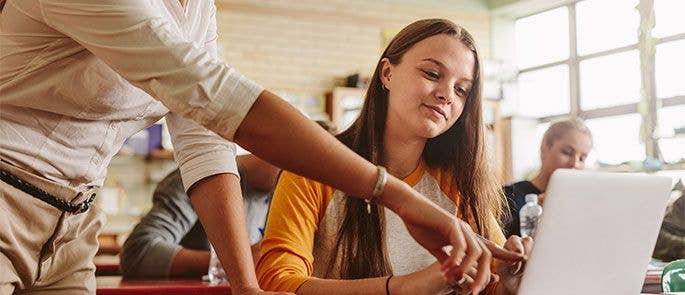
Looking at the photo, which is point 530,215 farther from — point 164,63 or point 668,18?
point 668,18

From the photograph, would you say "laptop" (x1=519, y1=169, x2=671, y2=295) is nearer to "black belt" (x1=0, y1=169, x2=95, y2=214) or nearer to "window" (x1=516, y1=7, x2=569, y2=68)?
"black belt" (x1=0, y1=169, x2=95, y2=214)

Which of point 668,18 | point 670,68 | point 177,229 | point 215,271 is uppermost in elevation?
point 668,18

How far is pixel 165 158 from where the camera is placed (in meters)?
8.00

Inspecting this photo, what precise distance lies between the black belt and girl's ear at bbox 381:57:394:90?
0.83 m

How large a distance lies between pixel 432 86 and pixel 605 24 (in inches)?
304

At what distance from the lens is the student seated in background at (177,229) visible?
275 cm

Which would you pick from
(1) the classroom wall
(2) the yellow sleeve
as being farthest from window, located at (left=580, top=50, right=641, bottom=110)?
(2) the yellow sleeve

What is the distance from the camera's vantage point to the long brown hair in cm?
179

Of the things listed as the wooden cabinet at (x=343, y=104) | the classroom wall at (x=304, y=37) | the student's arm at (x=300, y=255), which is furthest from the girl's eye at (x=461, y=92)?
the classroom wall at (x=304, y=37)

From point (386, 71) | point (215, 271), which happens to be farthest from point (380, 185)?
point (215, 271)

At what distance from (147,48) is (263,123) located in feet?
0.54

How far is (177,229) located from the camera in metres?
2.96

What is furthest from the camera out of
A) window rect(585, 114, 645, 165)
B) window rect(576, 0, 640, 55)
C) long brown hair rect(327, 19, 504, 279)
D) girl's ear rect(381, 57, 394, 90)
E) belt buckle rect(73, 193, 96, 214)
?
window rect(576, 0, 640, 55)

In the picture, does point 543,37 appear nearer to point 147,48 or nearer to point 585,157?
point 585,157
